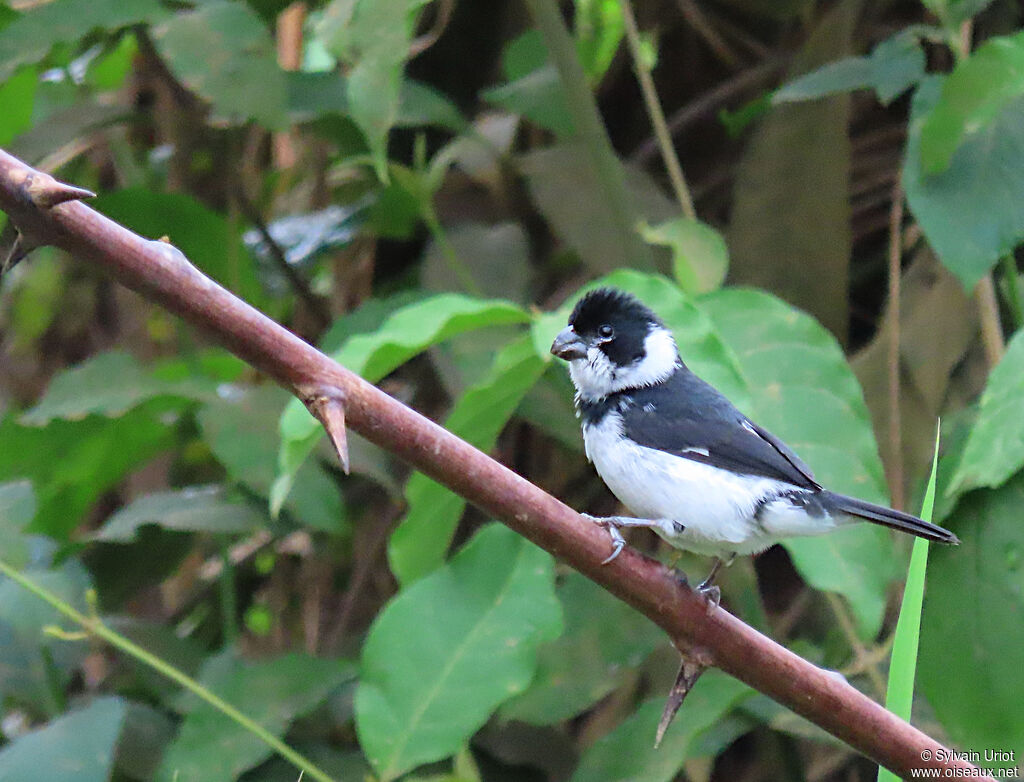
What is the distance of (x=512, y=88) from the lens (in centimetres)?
214

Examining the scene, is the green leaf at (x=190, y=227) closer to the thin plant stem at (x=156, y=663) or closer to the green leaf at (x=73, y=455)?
the green leaf at (x=73, y=455)

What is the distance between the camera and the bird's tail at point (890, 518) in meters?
1.23

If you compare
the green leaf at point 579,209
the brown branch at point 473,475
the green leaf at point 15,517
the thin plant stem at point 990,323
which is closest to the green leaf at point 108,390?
the green leaf at point 15,517

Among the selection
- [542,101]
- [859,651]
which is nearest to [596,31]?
[542,101]

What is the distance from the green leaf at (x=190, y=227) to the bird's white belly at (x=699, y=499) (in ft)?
3.42

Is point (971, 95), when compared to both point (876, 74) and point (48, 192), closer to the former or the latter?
point (876, 74)

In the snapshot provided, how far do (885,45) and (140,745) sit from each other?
181cm

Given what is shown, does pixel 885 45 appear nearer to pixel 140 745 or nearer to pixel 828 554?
pixel 828 554

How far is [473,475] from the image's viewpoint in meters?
0.97

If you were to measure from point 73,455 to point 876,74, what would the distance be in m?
1.72

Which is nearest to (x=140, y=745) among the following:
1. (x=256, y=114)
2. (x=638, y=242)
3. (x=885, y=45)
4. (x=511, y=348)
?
(x=511, y=348)

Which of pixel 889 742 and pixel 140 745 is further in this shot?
pixel 140 745

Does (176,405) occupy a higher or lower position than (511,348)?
lower

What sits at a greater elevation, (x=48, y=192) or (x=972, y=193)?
(x=48, y=192)
